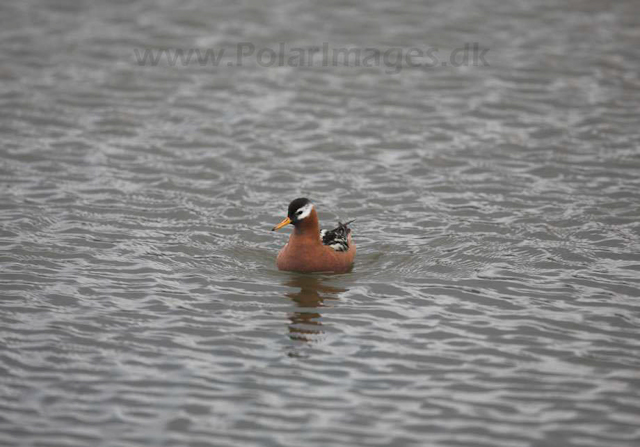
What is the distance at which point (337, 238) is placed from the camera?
13500 mm

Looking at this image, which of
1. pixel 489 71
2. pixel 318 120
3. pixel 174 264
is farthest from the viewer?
pixel 489 71

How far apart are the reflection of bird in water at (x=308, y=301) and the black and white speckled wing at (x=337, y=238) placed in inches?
24.2

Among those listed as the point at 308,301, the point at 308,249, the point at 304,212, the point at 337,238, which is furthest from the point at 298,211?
the point at 308,301

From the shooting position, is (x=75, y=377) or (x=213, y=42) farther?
(x=213, y=42)

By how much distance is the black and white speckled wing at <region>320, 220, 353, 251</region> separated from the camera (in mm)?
13352

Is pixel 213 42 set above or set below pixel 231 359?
above

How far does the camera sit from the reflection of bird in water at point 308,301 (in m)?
11.2

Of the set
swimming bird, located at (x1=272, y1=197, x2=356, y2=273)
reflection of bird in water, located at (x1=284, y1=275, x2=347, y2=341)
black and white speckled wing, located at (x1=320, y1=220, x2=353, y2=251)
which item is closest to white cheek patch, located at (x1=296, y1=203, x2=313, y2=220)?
swimming bird, located at (x1=272, y1=197, x2=356, y2=273)

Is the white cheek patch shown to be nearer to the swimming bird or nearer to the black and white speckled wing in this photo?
the swimming bird

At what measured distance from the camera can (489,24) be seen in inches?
987

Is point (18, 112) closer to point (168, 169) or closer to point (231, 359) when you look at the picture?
point (168, 169)

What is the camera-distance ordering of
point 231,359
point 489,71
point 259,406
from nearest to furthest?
point 259,406 < point 231,359 < point 489,71

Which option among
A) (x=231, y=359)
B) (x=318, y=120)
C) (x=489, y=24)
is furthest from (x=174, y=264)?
(x=489, y=24)

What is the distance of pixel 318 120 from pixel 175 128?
3245 millimetres
